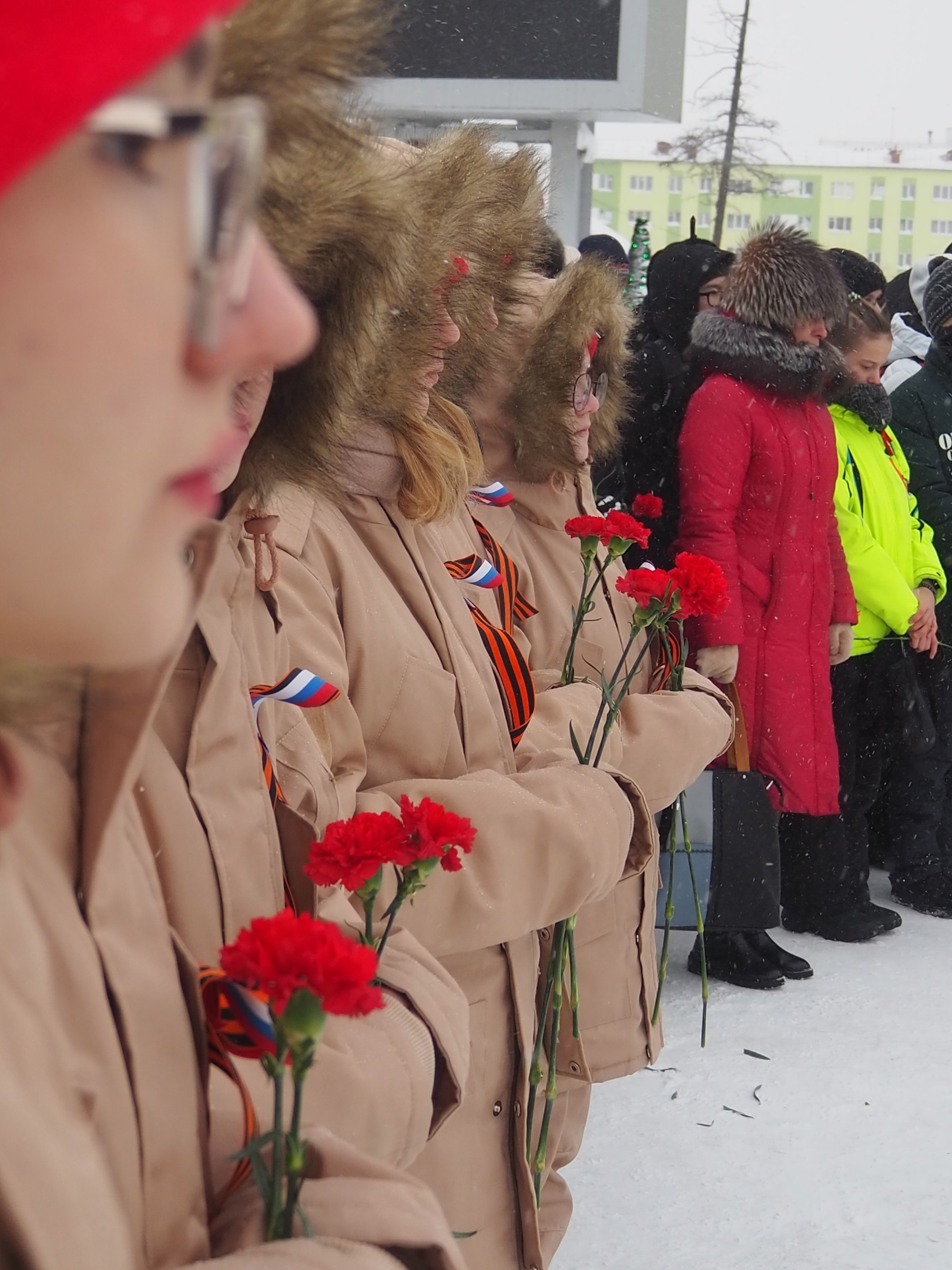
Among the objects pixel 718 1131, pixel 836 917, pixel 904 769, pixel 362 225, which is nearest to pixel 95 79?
pixel 362 225

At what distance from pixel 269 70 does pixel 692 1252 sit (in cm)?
259

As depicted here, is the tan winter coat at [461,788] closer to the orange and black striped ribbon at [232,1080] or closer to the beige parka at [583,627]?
the beige parka at [583,627]

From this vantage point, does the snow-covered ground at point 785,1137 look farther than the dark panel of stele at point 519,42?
No

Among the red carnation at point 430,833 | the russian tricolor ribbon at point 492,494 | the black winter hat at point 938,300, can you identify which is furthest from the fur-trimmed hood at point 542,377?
the black winter hat at point 938,300

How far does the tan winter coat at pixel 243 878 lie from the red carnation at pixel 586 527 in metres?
0.96

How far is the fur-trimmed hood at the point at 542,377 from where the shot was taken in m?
2.68

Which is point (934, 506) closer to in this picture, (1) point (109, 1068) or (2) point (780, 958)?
(2) point (780, 958)

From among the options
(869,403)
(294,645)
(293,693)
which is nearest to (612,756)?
(294,645)

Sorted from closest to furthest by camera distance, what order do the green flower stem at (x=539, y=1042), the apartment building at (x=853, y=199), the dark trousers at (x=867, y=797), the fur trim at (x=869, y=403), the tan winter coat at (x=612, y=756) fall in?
the green flower stem at (x=539, y=1042), the tan winter coat at (x=612, y=756), the fur trim at (x=869, y=403), the dark trousers at (x=867, y=797), the apartment building at (x=853, y=199)

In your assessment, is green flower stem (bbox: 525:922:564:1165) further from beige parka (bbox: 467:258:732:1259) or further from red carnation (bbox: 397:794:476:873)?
red carnation (bbox: 397:794:476:873)

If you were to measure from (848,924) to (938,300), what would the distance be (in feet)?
7.32

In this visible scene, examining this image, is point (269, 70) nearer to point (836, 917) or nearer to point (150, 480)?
point (150, 480)

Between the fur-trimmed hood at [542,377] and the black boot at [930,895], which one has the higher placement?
the fur-trimmed hood at [542,377]

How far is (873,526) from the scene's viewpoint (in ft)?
13.9
